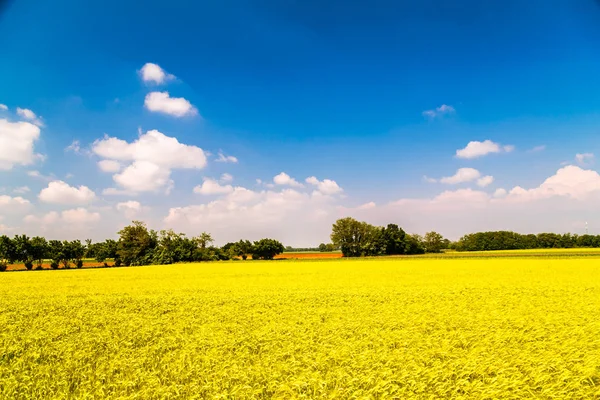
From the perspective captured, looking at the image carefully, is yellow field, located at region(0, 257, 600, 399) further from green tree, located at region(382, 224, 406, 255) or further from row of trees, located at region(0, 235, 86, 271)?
green tree, located at region(382, 224, 406, 255)

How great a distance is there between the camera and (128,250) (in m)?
85.1

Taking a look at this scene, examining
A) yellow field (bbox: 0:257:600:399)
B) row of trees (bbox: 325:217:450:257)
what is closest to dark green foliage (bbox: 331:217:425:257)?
row of trees (bbox: 325:217:450:257)

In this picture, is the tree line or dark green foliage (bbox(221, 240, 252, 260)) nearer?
the tree line

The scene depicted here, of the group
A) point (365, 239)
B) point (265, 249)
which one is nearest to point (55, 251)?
point (265, 249)

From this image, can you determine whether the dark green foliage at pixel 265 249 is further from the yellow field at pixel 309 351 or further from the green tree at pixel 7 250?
the yellow field at pixel 309 351

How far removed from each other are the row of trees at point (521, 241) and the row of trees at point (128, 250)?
105428 millimetres

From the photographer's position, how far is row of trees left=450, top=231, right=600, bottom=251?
13050cm

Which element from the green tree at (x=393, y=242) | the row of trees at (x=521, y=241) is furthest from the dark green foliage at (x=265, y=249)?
the row of trees at (x=521, y=241)

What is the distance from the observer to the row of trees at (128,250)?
251ft

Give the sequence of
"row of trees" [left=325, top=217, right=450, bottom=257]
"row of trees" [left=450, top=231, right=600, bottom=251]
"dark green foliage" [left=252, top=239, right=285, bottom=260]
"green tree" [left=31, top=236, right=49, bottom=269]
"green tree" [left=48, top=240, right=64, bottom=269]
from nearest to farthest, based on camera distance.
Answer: "green tree" [left=31, top=236, right=49, bottom=269] → "green tree" [left=48, top=240, right=64, bottom=269] → "dark green foliage" [left=252, top=239, right=285, bottom=260] → "row of trees" [left=325, top=217, right=450, bottom=257] → "row of trees" [left=450, top=231, right=600, bottom=251]

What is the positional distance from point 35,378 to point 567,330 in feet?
44.0

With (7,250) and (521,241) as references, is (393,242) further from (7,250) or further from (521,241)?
(7,250)

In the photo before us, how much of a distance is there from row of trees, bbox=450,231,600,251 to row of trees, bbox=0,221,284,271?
346 feet

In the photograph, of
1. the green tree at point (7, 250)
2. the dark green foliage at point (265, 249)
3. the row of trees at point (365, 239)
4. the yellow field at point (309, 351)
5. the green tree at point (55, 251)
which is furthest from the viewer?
the row of trees at point (365, 239)
